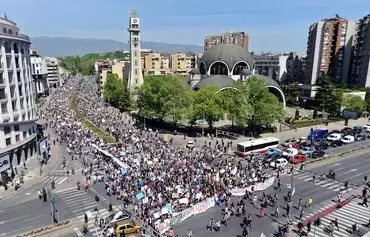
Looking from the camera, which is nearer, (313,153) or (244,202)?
(244,202)

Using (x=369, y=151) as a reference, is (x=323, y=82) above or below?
above

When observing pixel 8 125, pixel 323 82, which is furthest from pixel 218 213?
pixel 323 82

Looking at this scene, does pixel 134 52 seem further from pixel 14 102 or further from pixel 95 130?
pixel 14 102

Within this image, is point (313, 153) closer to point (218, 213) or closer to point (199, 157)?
point (199, 157)

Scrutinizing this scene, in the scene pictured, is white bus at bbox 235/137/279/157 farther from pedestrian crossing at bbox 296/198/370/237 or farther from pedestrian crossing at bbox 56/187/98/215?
pedestrian crossing at bbox 56/187/98/215

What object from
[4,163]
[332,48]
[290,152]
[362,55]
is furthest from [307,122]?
[4,163]

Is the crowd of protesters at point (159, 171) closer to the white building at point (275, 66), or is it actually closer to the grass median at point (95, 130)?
the grass median at point (95, 130)

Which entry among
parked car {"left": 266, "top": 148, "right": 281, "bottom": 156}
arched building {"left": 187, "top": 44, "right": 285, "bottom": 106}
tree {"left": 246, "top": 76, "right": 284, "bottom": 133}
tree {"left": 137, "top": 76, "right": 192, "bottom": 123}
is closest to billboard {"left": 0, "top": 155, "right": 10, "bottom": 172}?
tree {"left": 137, "top": 76, "right": 192, "bottom": 123}
